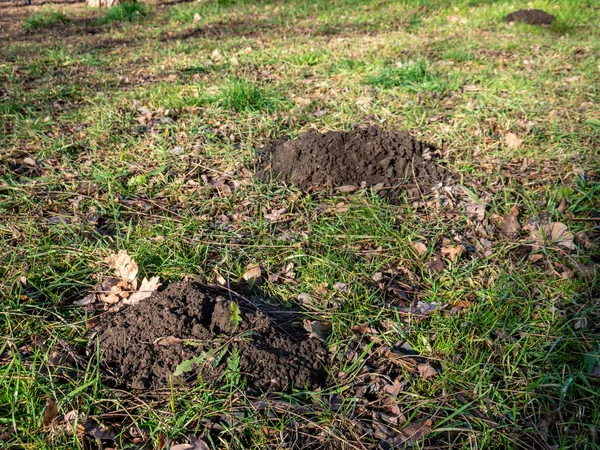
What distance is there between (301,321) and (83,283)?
1.17m

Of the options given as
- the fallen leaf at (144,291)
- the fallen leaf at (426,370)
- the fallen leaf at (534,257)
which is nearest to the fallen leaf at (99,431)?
the fallen leaf at (144,291)

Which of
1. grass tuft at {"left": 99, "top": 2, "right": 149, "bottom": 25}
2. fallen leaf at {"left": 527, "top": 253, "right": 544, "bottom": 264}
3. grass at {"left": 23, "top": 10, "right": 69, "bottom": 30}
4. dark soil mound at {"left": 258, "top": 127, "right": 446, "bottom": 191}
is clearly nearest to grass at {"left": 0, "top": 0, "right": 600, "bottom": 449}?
fallen leaf at {"left": 527, "top": 253, "right": 544, "bottom": 264}

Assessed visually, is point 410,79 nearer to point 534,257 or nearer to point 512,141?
point 512,141

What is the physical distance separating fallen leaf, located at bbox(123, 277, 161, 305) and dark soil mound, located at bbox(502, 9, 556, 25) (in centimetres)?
780

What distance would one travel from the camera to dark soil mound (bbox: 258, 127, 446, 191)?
11.1 ft

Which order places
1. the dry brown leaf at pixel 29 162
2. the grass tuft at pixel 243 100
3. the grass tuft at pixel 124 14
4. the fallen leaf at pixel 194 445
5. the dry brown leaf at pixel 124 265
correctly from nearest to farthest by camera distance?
1. the fallen leaf at pixel 194 445
2. the dry brown leaf at pixel 124 265
3. the dry brown leaf at pixel 29 162
4. the grass tuft at pixel 243 100
5. the grass tuft at pixel 124 14

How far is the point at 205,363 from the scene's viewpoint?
195cm

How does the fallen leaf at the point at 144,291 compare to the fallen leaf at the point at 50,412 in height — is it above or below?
above

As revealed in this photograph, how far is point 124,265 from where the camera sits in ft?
8.43

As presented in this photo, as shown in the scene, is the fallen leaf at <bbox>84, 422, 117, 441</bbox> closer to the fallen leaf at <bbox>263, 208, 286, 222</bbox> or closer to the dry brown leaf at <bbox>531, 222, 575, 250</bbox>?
the fallen leaf at <bbox>263, 208, 286, 222</bbox>

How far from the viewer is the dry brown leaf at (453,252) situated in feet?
8.99

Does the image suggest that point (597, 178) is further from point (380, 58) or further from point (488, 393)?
point (380, 58)

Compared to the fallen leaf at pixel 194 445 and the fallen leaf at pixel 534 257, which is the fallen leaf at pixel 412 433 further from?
the fallen leaf at pixel 534 257

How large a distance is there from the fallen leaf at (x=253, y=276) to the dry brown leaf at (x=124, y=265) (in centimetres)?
59
